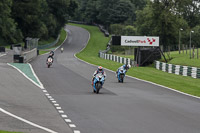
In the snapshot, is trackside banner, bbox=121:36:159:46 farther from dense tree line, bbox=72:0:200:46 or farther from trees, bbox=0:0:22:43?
dense tree line, bbox=72:0:200:46

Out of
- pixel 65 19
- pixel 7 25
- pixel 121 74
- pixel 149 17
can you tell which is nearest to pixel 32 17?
pixel 7 25

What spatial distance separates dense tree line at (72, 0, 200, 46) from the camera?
316 ft

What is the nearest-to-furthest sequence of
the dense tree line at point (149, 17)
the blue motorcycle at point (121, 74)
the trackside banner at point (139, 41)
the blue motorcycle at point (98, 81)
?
the blue motorcycle at point (98, 81)
the blue motorcycle at point (121, 74)
the trackside banner at point (139, 41)
the dense tree line at point (149, 17)

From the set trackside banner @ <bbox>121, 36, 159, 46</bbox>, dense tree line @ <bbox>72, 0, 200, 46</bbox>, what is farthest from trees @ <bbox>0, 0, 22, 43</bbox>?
trackside banner @ <bbox>121, 36, 159, 46</bbox>

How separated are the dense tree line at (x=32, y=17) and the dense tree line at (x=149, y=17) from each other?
16.4 meters

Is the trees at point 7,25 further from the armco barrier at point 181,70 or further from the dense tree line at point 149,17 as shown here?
the armco barrier at point 181,70

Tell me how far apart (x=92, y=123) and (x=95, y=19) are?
144682 millimetres

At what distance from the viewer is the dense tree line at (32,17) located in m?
89.9

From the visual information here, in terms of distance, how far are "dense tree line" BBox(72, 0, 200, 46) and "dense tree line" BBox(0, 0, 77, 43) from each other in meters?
16.4

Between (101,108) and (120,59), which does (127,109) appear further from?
(120,59)

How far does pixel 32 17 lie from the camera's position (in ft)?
325

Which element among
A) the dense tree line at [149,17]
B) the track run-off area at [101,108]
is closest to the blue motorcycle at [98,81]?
the track run-off area at [101,108]

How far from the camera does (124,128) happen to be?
1269 cm

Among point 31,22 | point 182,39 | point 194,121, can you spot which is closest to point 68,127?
point 194,121
